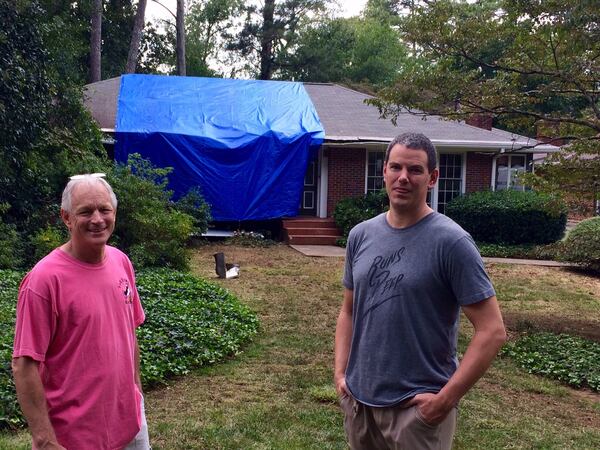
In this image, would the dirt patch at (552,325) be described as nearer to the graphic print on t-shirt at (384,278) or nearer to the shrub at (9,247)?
the graphic print on t-shirt at (384,278)

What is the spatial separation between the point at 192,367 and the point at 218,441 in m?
1.82

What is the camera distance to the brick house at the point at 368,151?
1855 cm

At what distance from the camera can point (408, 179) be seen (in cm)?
251

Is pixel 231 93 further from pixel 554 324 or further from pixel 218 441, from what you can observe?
pixel 218 441

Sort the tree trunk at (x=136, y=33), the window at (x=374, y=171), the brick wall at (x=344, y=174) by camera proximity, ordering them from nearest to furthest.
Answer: the brick wall at (x=344, y=174)
the window at (x=374, y=171)
the tree trunk at (x=136, y=33)

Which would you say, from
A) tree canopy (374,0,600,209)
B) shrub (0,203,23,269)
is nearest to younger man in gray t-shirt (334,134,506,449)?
tree canopy (374,0,600,209)

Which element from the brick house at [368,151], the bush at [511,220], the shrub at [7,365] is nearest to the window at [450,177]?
the brick house at [368,151]

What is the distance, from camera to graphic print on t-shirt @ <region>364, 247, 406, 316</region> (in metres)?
2.47

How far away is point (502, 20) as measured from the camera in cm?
852

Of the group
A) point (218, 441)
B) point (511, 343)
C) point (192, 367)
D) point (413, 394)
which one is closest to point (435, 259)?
point (413, 394)

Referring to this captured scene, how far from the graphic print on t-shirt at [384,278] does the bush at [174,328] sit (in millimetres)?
3135

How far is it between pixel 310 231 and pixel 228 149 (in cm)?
294

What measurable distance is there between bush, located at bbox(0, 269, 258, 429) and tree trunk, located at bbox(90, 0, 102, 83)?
1610cm

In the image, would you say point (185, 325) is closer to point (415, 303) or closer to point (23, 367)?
point (23, 367)
